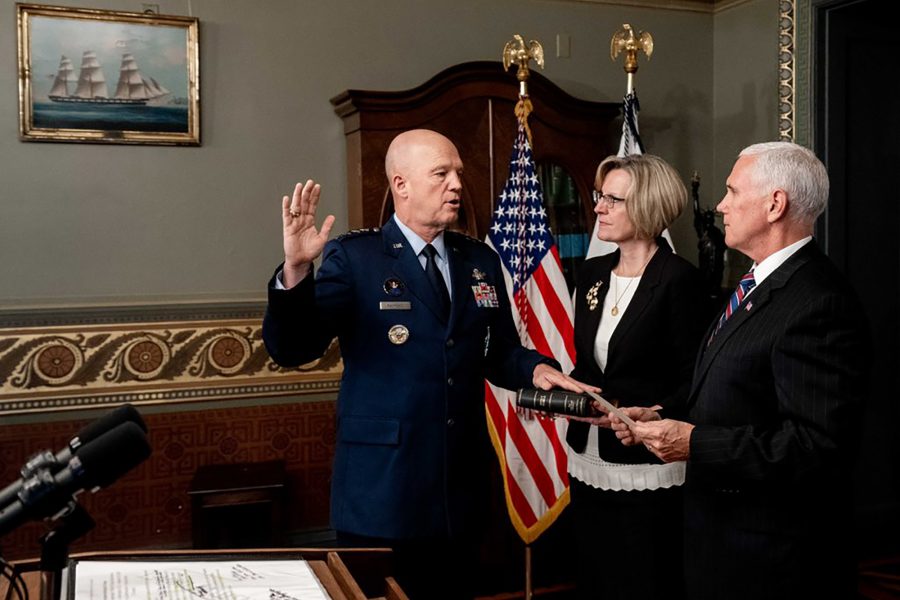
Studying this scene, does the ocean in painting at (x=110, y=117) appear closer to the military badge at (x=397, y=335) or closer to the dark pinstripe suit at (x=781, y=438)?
the military badge at (x=397, y=335)

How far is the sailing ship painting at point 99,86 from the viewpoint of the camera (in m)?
3.70

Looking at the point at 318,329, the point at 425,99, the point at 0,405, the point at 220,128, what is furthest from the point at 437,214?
the point at 0,405

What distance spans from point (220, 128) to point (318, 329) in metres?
2.21

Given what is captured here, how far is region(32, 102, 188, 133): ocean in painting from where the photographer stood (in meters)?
3.69

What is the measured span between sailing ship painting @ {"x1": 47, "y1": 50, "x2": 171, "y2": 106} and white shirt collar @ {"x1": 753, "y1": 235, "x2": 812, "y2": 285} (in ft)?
9.30

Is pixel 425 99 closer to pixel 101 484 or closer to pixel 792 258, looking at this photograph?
pixel 792 258

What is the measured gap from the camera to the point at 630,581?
2.67 metres

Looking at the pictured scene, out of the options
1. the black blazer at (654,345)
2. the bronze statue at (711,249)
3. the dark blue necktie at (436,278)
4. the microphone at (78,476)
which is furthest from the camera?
the bronze statue at (711,249)

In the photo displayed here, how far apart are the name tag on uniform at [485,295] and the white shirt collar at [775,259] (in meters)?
0.72

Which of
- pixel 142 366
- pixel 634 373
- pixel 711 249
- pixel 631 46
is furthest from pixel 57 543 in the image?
pixel 711 249

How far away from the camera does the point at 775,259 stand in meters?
2.02

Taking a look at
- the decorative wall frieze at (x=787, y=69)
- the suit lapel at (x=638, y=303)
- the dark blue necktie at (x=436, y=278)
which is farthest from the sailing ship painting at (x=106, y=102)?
the decorative wall frieze at (x=787, y=69)

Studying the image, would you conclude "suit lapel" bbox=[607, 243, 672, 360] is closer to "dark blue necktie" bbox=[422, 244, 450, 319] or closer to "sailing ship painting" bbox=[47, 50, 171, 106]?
"dark blue necktie" bbox=[422, 244, 450, 319]

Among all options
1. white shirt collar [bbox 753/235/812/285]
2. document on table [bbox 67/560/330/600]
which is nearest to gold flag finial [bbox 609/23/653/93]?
white shirt collar [bbox 753/235/812/285]
